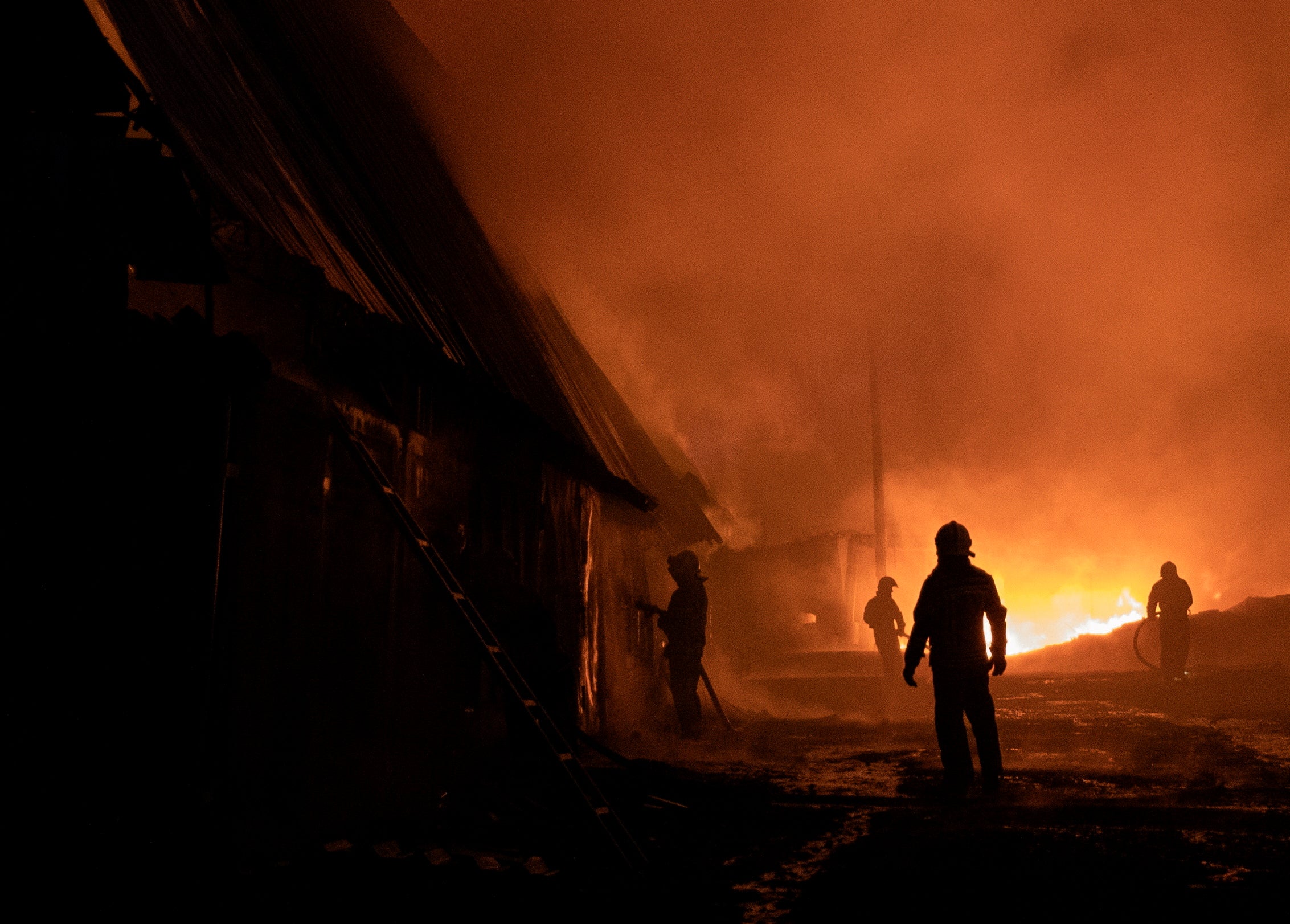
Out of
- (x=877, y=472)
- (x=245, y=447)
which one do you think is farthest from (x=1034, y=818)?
(x=877, y=472)

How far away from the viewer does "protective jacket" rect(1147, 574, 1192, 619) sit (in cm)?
1612

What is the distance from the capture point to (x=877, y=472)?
118ft

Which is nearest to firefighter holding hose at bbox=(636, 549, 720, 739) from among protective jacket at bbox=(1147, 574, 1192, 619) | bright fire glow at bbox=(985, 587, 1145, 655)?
protective jacket at bbox=(1147, 574, 1192, 619)

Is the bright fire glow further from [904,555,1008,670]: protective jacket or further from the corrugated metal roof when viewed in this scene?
[904,555,1008,670]: protective jacket

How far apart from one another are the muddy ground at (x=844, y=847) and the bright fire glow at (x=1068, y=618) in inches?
1439

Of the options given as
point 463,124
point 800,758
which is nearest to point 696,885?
point 800,758

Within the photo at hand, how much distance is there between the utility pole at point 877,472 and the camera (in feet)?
112

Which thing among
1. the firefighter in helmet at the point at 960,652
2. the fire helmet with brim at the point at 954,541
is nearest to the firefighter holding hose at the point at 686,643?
the firefighter in helmet at the point at 960,652

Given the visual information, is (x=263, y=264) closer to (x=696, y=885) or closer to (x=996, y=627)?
(x=696, y=885)

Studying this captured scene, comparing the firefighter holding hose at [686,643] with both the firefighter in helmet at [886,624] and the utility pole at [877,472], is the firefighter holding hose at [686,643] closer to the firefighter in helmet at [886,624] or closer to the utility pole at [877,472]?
the firefighter in helmet at [886,624]

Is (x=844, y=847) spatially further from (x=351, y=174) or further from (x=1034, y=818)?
(x=351, y=174)

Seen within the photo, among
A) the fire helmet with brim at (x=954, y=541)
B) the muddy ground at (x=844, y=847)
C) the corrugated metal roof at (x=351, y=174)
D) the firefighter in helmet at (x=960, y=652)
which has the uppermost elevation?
the corrugated metal roof at (x=351, y=174)

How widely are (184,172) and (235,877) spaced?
10.7 ft

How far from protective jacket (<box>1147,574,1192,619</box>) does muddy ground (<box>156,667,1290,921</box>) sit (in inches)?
336
